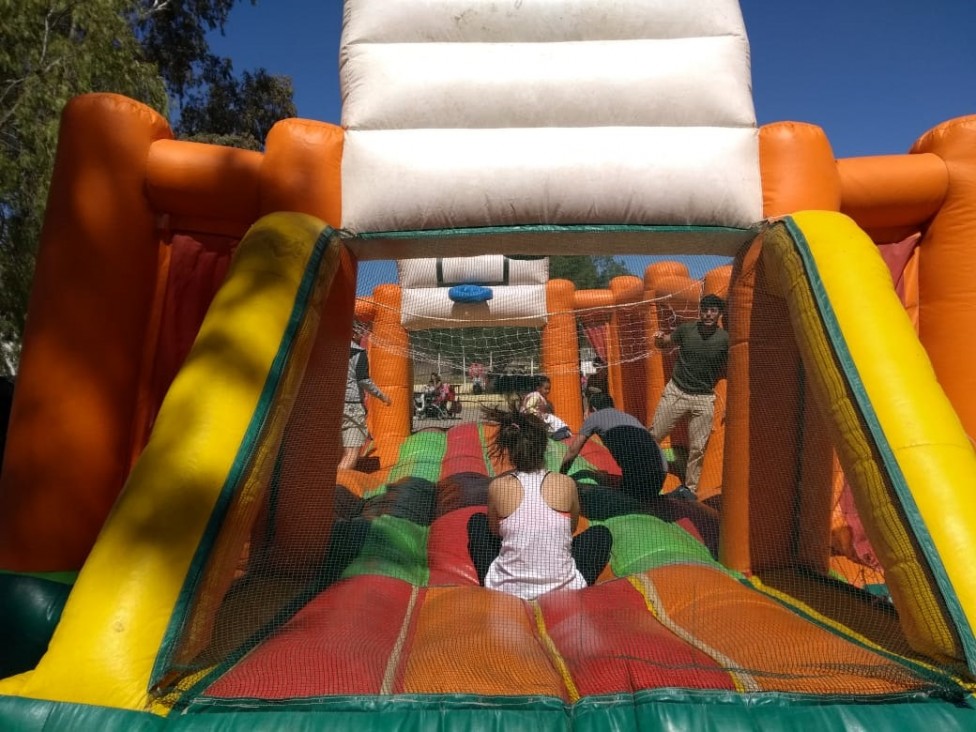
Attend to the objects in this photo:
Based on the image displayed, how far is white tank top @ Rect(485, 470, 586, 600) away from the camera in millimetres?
2309

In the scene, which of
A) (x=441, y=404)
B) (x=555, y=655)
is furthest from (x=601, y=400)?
(x=555, y=655)

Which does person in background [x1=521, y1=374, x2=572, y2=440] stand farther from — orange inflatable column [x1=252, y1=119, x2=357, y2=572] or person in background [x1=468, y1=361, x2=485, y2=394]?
orange inflatable column [x1=252, y1=119, x2=357, y2=572]

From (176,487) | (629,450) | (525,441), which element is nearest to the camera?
(176,487)

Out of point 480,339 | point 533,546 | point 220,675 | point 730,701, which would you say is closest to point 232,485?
point 220,675

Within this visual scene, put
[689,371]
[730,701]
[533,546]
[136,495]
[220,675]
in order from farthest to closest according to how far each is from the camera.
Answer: [689,371] < [533,546] < [136,495] < [220,675] < [730,701]

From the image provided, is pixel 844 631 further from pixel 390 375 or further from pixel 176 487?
pixel 390 375

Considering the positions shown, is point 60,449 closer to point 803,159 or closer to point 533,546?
point 533,546

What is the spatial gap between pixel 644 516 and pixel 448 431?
167cm

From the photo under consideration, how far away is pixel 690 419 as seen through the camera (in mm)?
3412

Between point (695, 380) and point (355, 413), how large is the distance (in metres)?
1.84

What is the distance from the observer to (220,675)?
1.51 m

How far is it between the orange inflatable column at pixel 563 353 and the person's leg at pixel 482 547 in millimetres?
1103

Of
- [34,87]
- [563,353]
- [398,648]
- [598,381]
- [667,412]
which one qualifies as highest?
[34,87]

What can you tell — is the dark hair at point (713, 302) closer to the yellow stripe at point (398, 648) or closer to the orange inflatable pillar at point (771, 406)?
the orange inflatable pillar at point (771, 406)
